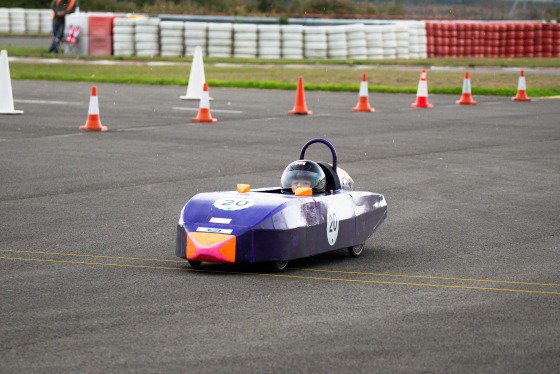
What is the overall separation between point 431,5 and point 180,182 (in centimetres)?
4848

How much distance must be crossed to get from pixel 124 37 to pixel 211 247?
101 ft

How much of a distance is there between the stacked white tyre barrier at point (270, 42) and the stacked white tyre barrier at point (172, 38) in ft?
9.02

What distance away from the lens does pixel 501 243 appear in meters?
8.20

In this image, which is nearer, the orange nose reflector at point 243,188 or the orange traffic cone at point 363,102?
the orange nose reflector at point 243,188

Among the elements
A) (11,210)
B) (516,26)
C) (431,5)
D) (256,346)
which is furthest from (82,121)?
(431,5)

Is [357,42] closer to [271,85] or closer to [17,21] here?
[271,85]

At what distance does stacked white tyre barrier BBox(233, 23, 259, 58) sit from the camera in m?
37.0

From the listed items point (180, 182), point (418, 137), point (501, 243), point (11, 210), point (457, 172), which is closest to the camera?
point (501, 243)

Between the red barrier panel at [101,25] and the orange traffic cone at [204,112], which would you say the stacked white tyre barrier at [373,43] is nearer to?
the red barrier panel at [101,25]

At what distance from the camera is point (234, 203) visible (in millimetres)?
7230

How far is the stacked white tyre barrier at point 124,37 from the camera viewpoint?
36625mm

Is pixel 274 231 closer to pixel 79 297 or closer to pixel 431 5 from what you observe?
pixel 79 297

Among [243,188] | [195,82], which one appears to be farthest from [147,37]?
[243,188]

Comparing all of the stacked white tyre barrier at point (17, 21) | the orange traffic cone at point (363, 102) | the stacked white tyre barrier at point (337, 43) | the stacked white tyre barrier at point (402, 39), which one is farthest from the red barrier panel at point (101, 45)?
the orange traffic cone at point (363, 102)
